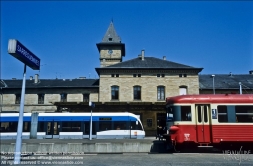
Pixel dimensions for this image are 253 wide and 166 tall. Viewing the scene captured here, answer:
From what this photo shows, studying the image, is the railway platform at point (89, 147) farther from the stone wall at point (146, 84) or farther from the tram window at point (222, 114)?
the stone wall at point (146, 84)

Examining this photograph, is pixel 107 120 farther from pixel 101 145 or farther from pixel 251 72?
pixel 251 72

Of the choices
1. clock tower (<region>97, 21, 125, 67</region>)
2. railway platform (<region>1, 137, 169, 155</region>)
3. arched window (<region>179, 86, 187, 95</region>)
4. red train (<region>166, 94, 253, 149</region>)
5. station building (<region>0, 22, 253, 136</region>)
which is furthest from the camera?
clock tower (<region>97, 21, 125, 67</region>)

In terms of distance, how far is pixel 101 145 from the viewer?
12195mm

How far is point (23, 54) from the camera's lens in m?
8.23

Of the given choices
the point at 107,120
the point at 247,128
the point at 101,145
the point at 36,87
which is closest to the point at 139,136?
the point at 107,120

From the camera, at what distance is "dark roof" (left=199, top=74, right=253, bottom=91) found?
3375cm

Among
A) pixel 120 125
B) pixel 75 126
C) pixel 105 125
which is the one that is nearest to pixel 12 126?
pixel 75 126

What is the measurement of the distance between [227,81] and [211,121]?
26678mm

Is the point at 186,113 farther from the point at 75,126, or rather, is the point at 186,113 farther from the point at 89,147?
the point at 75,126

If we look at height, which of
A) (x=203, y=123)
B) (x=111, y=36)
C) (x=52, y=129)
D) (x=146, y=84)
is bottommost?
(x=52, y=129)

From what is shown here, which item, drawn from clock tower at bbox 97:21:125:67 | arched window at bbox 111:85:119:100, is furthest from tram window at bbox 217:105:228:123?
clock tower at bbox 97:21:125:67

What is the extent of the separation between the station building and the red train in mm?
17105

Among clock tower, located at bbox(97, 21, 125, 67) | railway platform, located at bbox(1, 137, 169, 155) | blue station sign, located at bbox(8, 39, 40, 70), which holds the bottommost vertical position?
railway platform, located at bbox(1, 137, 169, 155)

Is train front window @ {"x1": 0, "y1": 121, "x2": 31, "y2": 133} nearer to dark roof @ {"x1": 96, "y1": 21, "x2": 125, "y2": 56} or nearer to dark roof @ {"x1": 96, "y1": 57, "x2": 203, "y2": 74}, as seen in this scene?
dark roof @ {"x1": 96, "y1": 57, "x2": 203, "y2": 74}
